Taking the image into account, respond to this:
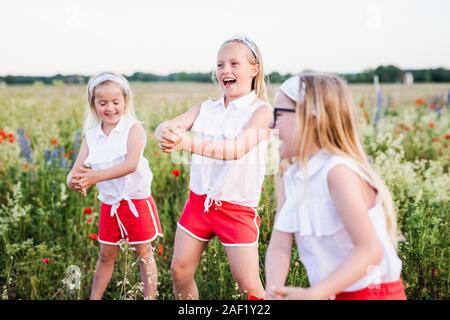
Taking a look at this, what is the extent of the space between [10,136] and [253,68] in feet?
9.77

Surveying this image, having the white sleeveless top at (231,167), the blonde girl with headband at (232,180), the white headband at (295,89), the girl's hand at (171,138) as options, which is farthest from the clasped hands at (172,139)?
the white headband at (295,89)

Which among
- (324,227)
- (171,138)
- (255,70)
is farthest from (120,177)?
(324,227)

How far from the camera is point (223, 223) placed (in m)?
3.19

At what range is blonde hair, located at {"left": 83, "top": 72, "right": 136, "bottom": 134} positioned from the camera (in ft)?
12.0

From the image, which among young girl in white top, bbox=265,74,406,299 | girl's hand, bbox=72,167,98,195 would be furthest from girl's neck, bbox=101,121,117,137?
young girl in white top, bbox=265,74,406,299

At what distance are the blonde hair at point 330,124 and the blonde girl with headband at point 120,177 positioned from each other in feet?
5.18

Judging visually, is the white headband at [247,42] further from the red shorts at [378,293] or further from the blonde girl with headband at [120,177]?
the red shorts at [378,293]

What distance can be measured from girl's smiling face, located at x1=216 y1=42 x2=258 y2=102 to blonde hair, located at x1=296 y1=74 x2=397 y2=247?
108 cm

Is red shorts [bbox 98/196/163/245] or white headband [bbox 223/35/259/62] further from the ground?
white headband [bbox 223/35/259/62]

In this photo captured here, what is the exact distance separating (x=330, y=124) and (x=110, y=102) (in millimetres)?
1833

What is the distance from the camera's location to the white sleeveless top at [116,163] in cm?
361

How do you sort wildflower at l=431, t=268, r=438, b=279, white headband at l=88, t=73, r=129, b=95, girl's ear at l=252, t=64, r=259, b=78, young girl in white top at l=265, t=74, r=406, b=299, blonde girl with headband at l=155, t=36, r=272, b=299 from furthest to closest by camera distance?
white headband at l=88, t=73, r=129, b=95 → wildflower at l=431, t=268, r=438, b=279 → girl's ear at l=252, t=64, r=259, b=78 → blonde girl with headband at l=155, t=36, r=272, b=299 → young girl in white top at l=265, t=74, r=406, b=299

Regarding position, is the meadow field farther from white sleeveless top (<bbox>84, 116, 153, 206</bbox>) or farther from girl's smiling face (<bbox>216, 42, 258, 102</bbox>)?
girl's smiling face (<bbox>216, 42, 258, 102</bbox>)
